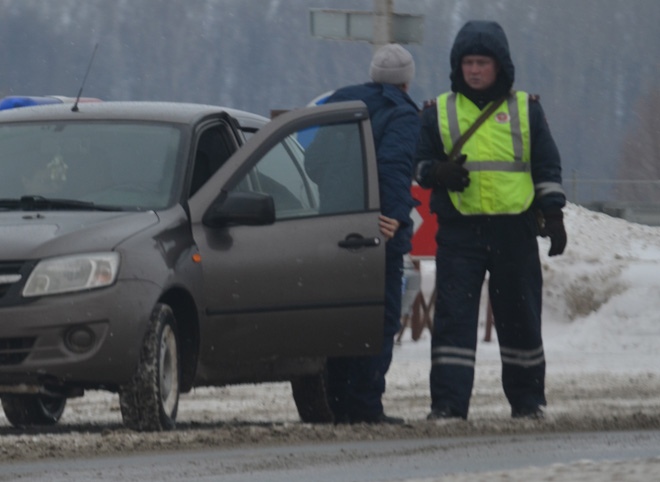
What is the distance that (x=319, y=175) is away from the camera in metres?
9.41

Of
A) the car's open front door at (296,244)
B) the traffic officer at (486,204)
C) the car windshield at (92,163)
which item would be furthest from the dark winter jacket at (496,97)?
the car windshield at (92,163)

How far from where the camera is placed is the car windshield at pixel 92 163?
883 cm

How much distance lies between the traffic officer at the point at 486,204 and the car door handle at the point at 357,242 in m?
0.45

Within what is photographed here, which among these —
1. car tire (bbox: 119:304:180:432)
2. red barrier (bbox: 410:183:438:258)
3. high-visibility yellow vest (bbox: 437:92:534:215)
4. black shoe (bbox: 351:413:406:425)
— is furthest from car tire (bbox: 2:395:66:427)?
red barrier (bbox: 410:183:438:258)

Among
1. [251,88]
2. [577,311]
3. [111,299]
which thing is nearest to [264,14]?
[251,88]

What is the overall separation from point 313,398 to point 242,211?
165 cm

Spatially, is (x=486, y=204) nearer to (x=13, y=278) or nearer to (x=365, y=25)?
(x=13, y=278)

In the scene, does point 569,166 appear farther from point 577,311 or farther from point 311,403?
point 311,403

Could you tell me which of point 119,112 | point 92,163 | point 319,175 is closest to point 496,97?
point 319,175

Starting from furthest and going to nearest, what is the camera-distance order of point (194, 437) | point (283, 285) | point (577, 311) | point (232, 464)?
1. point (577, 311)
2. point (283, 285)
3. point (194, 437)
4. point (232, 464)

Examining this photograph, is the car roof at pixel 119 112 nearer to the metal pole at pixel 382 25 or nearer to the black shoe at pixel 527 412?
the black shoe at pixel 527 412

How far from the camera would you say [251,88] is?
166 meters

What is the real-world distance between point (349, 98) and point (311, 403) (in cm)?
158

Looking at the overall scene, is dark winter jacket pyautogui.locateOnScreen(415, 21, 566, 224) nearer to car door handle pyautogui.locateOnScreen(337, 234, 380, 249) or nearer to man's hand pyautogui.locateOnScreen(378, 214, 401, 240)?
man's hand pyautogui.locateOnScreen(378, 214, 401, 240)
